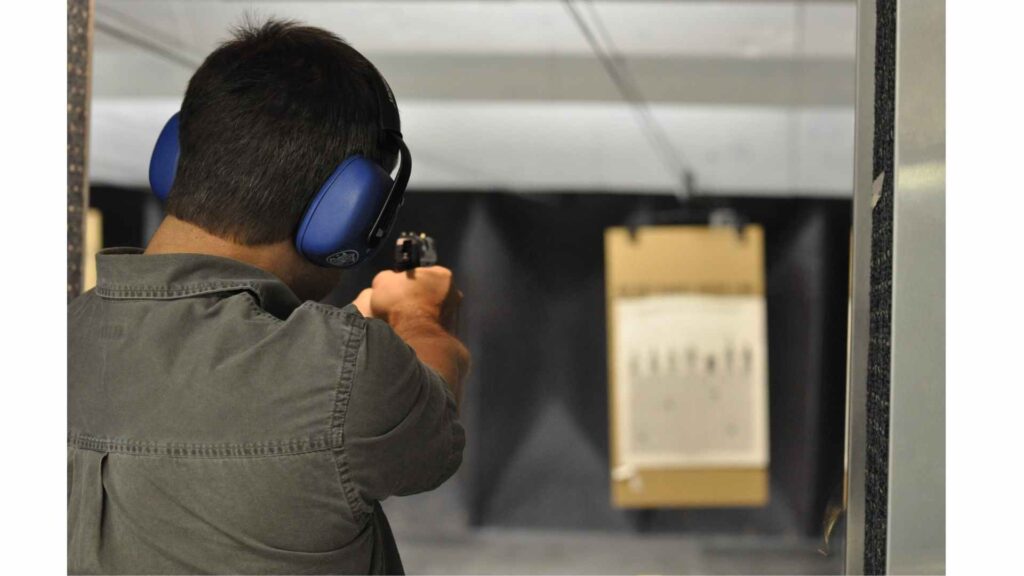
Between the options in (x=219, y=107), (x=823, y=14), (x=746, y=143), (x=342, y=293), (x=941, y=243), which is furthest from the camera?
(x=746, y=143)

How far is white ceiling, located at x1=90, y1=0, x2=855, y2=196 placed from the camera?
158 inches

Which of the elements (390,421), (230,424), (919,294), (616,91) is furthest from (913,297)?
(616,91)

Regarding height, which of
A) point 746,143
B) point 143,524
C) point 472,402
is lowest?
point 472,402

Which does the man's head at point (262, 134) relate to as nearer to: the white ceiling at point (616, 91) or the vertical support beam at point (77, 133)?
the vertical support beam at point (77, 133)

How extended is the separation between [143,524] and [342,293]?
0.29 meters

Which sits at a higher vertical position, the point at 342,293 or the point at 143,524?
the point at 342,293

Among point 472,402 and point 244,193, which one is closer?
point 244,193

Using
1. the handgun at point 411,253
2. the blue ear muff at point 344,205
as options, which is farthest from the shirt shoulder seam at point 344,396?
the handgun at point 411,253

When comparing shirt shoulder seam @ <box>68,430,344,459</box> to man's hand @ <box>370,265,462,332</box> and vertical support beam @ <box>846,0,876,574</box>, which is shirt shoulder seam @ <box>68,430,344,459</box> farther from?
vertical support beam @ <box>846,0,876,574</box>

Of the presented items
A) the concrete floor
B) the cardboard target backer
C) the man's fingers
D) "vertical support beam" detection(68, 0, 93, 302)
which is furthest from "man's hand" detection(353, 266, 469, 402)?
the cardboard target backer

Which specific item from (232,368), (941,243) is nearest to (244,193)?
(232,368)

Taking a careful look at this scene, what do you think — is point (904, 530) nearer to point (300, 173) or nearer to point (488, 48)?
point (300, 173)

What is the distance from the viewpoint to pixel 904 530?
0.67 m

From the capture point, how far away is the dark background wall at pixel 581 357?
14.1 ft
